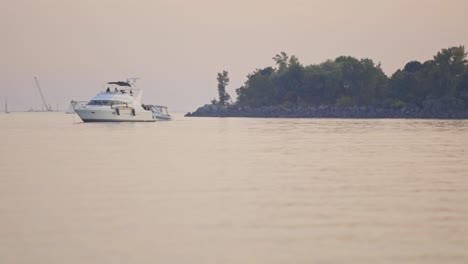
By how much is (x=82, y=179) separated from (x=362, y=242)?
544 inches

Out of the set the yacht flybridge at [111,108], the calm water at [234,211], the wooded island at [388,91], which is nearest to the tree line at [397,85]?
the wooded island at [388,91]

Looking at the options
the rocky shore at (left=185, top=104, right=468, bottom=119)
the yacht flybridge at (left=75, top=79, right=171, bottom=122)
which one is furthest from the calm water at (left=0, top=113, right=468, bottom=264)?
the rocky shore at (left=185, top=104, right=468, bottom=119)

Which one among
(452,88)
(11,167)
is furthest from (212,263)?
(452,88)

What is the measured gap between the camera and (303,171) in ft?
95.0

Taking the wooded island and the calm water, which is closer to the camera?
the calm water

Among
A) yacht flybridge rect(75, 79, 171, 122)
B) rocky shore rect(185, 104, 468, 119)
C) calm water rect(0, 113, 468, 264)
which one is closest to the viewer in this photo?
calm water rect(0, 113, 468, 264)

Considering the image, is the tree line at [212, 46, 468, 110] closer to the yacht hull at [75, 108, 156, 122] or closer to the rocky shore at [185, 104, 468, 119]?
the rocky shore at [185, 104, 468, 119]

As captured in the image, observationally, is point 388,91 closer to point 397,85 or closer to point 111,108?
point 397,85

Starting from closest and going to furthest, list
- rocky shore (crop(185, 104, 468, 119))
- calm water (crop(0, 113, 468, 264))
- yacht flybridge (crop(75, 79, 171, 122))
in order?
1. calm water (crop(0, 113, 468, 264))
2. yacht flybridge (crop(75, 79, 171, 122))
3. rocky shore (crop(185, 104, 468, 119))

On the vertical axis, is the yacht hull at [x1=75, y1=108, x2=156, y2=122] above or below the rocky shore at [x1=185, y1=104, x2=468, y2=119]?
above

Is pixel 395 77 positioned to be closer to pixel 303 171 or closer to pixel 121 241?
pixel 303 171

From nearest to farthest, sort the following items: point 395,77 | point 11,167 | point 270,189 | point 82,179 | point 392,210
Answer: point 392,210 < point 270,189 < point 82,179 < point 11,167 < point 395,77

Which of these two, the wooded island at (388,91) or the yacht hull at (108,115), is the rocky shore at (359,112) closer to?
the wooded island at (388,91)

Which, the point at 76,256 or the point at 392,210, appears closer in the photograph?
the point at 76,256
